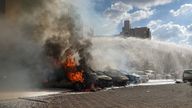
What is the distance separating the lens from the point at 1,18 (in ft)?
85.8

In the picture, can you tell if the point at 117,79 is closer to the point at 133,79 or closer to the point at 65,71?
the point at 133,79

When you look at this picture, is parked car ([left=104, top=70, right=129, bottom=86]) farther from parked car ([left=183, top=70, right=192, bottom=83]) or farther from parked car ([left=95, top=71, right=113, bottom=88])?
parked car ([left=183, top=70, right=192, bottom=83])

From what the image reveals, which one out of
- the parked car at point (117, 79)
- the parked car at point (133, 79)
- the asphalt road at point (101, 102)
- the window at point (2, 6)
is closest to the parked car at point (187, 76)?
the parked car at point (133, 79)

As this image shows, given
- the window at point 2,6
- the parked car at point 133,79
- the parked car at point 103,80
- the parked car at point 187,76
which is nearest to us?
the window at point 2,6

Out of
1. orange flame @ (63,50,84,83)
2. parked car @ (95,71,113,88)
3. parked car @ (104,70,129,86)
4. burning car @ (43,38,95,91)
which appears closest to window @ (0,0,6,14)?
burning car @ (43,38,95,91)

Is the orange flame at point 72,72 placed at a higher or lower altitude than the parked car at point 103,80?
higher

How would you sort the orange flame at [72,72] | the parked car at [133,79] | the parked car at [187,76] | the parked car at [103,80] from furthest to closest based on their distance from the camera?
1. the parked car at [187,76]
2. the parked car at [133,79]
3. the parked car at [103,80]
4. the orange flame at [72,72]

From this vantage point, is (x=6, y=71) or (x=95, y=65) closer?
(x=6, y=71)

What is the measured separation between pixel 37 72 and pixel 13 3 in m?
6.03

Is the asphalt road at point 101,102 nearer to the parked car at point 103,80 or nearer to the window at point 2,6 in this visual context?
the window at point 2,6

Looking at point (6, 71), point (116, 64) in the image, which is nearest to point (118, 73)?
point (6, 71)

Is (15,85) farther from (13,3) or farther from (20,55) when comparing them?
(13,3)

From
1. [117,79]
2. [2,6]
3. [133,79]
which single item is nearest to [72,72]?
[117,79]

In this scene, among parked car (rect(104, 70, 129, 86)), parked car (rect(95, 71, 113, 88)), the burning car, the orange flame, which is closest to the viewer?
the orange flame
